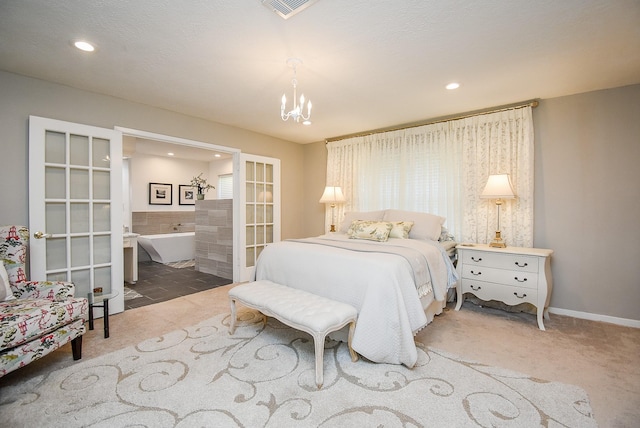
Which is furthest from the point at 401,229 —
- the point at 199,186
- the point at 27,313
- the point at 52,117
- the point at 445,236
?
the point at 199,186

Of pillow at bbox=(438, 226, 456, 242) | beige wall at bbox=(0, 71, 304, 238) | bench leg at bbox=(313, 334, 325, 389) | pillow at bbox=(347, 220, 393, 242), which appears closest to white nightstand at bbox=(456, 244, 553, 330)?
pillow at bbox=(438, 226, 456, 242)

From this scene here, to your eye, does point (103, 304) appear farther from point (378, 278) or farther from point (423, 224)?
point (423, 224)

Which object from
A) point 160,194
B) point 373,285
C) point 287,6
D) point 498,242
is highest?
point 287,6

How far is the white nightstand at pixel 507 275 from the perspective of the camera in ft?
8.92

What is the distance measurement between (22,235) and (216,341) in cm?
186

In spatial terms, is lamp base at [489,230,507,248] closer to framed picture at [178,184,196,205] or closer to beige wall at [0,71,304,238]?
beige wall at [0,71,304,238]

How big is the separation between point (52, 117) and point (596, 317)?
5.87 metres

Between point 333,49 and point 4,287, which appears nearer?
point 4,287

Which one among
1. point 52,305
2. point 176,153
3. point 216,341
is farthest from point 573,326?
point 176,153

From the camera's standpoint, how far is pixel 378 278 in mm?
2102

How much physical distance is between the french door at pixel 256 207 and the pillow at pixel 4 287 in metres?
2.49

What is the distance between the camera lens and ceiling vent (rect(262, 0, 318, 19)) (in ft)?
5.40

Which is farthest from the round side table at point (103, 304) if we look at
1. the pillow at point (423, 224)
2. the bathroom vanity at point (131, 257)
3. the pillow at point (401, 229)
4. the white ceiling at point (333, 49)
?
the pillow at point (423, 224)

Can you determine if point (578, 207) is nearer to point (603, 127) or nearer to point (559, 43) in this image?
point (603, 127)
